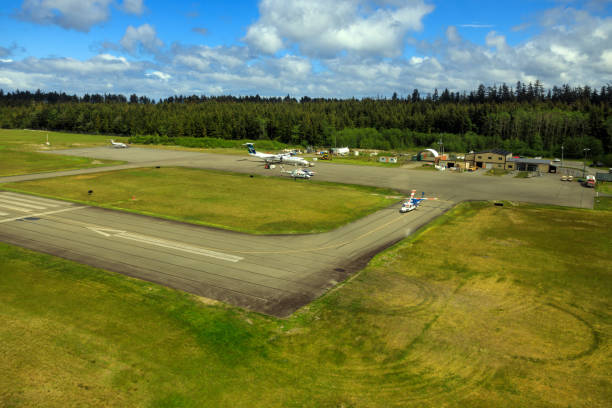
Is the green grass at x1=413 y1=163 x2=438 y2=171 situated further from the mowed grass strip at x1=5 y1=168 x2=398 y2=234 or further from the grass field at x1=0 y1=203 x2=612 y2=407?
the grass field at x1=0 y1=203 x2=612 y2=407

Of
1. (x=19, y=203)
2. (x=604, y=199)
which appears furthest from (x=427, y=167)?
(x=19, y=203)

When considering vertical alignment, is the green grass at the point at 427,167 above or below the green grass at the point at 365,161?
below

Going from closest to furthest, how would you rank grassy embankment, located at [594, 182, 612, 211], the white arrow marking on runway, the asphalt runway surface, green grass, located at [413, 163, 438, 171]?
the asphalt runway surface → the white arrow marking on runway → grassy embankment, located at [594, 182, 612, 211] → green grass, located at [413, 163, 438, 171]

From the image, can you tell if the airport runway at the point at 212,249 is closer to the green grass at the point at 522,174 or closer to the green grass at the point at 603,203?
the green grass at the point at 603,203

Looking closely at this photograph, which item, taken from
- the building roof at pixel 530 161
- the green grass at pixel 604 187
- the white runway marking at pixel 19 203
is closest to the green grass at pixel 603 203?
the green grass at pixel 604 187

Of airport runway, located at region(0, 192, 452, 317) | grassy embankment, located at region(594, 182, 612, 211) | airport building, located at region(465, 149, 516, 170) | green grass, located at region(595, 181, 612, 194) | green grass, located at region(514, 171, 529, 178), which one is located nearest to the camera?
airport runway, located at region(0, 192, 452, 317)

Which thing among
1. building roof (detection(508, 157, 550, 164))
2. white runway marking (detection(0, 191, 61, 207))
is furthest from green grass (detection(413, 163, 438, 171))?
white runway marking (detection(0, 191, 61, 207))

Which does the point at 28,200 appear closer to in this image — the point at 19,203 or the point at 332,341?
the point at 19,203
